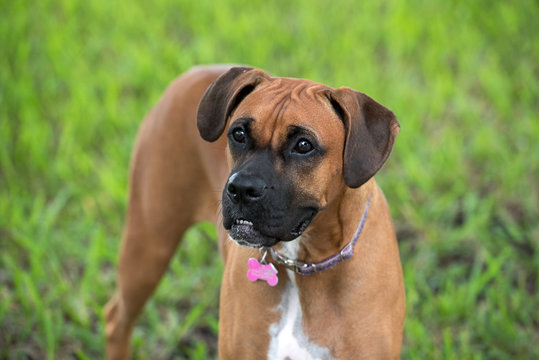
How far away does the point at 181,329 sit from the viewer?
4.34 meters

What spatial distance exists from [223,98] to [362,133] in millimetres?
639

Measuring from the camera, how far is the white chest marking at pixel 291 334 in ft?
9.14

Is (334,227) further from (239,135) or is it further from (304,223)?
(239,135)

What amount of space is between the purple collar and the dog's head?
220 mm

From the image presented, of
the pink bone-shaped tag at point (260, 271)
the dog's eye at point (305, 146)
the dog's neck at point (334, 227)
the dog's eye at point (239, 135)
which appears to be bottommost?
the pink bone-shaped tag at point (260, 271)

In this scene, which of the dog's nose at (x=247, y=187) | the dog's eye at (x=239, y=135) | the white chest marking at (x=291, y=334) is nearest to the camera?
the dog's nose at (x=247, y=187)

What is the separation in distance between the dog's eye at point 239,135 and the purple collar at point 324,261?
0.51 m

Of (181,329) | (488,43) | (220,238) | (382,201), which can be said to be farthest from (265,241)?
(488,43)

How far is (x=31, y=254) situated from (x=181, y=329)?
1214mm

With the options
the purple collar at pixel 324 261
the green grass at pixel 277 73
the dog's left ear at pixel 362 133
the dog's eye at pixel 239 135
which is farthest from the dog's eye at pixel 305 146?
the green grass at pixel 277 73

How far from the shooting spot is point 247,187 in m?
2.48

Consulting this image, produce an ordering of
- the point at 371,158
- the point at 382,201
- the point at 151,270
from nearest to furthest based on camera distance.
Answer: the point at 371,158 < the point at 382,201 < the point at 151,270

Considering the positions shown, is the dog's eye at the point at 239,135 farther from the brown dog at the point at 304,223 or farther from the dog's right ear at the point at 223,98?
the dog's right ear at the point at 223,98

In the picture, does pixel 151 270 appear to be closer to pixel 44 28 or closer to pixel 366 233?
pixel 366 233
